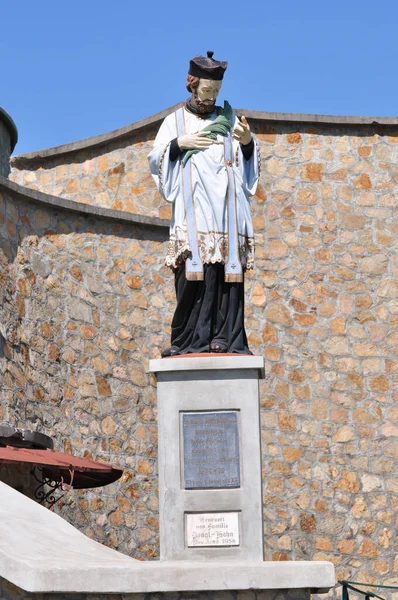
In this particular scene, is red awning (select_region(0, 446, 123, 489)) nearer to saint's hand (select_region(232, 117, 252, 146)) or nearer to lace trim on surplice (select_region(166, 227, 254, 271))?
lace trim on surplice (select_region(166, 227, 254, 271))

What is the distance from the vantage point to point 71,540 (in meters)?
8.53

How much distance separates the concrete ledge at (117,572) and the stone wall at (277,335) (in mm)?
4359

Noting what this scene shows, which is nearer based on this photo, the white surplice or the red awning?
the white surplice

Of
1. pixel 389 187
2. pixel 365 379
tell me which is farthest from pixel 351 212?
pixel 365 379

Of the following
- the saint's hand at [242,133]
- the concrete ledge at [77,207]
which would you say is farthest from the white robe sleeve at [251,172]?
the concrete ledge at [77,207]

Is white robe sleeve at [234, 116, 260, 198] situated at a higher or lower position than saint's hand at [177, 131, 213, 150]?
lower

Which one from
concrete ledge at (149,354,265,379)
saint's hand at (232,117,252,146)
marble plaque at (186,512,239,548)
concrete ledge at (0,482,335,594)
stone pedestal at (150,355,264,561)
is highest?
saint's hand at (232,117,252,146)

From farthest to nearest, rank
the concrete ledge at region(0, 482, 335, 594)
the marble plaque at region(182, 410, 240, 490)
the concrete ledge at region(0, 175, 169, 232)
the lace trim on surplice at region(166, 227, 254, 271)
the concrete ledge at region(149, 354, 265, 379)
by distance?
1. the concrete ledge at region(0, 175, 169, 232)
2. the lace trim on surplice at region(166, 227, 254, 271)
3. the concrete ledge at region(149, 354, 265, 379)
4. the marble plaque at region(182, 410, 240, 490)
5. the concrete ledge at region(0, 482, 335, 594)

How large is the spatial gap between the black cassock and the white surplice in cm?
14

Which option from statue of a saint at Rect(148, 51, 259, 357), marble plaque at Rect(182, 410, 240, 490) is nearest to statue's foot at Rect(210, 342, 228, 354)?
statue of a saint at Rect(148, 51, 259, 357)

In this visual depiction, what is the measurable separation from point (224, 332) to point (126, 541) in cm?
479

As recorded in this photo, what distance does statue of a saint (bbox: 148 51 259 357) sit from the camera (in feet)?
29.4

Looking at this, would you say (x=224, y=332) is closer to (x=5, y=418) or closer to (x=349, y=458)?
(x=5, y=418)

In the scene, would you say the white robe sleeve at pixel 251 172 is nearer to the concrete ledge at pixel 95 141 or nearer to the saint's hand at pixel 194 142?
the saint's hand at pixel 194 142
